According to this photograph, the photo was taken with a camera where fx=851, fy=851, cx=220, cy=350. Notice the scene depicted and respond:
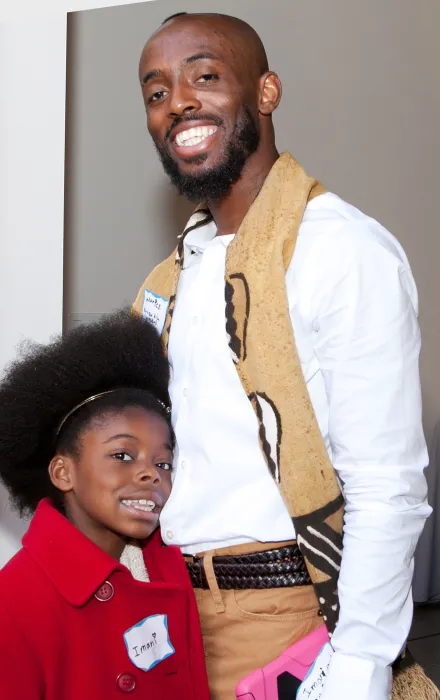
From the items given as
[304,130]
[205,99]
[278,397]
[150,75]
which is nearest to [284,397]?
[278,397]

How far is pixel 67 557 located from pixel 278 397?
47 centimetres

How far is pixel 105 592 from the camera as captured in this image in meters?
1.48

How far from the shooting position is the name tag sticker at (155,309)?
1.77 m

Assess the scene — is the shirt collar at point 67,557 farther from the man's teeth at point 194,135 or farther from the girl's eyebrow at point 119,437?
the man's teeth at point 194,135

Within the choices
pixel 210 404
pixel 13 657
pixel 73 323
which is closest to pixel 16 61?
pixel 73 323

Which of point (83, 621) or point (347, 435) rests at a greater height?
point (347, 435)

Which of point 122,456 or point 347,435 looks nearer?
point 347,435

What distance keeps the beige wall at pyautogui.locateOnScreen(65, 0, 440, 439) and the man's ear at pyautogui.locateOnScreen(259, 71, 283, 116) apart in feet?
6.19

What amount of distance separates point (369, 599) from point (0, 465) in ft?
2.68

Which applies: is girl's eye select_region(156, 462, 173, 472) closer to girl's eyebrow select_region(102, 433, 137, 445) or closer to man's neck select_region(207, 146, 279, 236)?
girl's eyebrow select_region(102, 433, 137, 445)

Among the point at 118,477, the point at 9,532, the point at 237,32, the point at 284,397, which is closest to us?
the point at 284,397

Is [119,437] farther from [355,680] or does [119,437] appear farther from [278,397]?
[355,680]

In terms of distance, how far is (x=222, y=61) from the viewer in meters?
1.63

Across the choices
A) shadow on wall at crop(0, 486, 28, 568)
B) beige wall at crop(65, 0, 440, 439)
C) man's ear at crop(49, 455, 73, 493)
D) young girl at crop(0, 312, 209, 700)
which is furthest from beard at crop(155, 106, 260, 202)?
beige wall at crop(65, 0, 440, 439)
